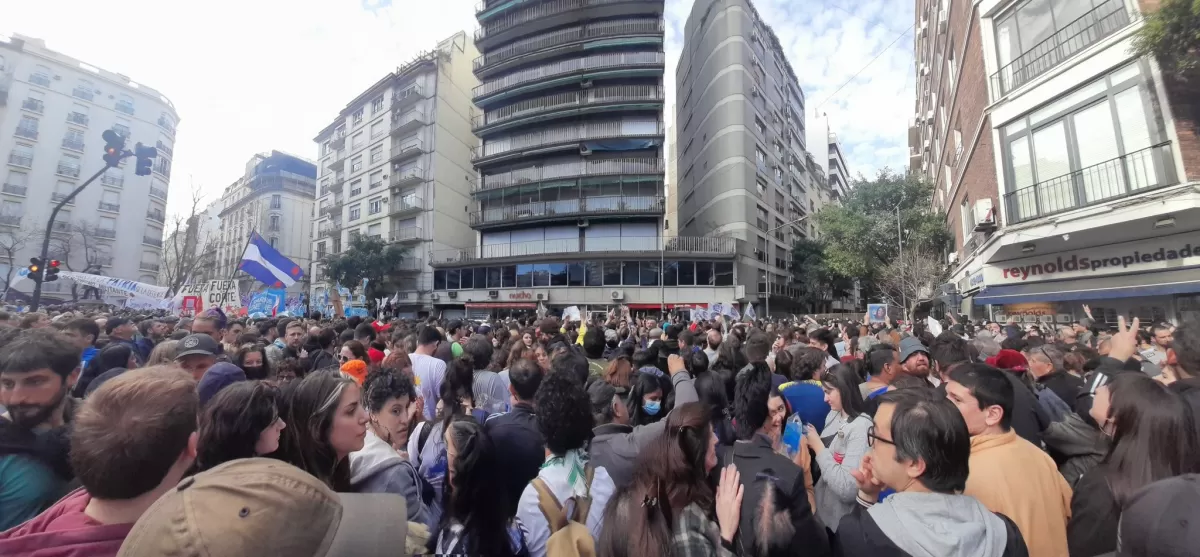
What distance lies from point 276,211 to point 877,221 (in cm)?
6208

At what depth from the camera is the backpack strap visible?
213cm

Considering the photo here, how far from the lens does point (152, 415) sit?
1.49 meters

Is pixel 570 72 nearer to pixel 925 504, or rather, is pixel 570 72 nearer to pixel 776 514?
pixel 776 514

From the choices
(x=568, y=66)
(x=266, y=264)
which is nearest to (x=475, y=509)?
(x=266, y=264)

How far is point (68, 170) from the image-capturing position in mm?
41875

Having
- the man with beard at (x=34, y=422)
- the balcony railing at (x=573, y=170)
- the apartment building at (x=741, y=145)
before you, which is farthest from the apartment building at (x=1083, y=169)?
the balcony railing at (x=573, y=170)

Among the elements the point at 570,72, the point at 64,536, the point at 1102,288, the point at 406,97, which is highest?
the point at 406,97

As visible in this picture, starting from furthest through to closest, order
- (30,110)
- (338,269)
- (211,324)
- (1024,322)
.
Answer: (30,110), (338,269), (1024,322), (211,324)

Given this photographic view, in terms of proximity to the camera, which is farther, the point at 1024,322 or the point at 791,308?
the point at 791,308

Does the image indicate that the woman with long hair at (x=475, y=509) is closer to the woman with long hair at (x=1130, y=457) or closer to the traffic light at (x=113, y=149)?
the woman with long hair at (x=1130, y=457)

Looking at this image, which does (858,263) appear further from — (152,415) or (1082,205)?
(152,415)

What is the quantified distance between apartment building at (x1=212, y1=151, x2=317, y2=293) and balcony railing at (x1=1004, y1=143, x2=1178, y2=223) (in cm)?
5937

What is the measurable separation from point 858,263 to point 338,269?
37.3m

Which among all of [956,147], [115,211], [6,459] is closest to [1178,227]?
[956,147]
